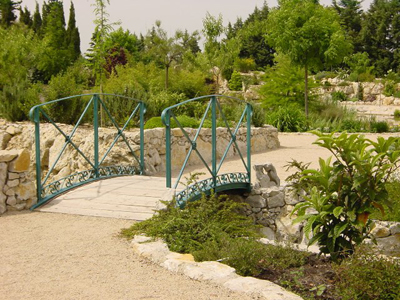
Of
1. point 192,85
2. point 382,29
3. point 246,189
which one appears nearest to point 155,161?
point 246,189

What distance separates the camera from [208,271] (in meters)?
3.86

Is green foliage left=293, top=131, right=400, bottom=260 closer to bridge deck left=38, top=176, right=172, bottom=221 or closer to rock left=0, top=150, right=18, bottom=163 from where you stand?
bridge deck left=38, top=176, right=172, bottom=221

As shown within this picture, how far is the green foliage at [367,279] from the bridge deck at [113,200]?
8.27ft

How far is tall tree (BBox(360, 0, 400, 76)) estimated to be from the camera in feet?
129

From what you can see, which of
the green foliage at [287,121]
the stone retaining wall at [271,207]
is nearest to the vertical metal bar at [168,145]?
the stone retaining wall at [271,207]

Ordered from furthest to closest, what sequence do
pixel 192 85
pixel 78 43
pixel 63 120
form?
1. pixel 78 43
2. pixel 192 85
3. pixel 63 120

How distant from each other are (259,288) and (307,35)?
15963mm

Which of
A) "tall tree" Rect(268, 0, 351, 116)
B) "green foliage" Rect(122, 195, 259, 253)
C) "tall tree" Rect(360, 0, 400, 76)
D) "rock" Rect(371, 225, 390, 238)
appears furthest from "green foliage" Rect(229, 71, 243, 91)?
"green foliage" Rect(122, 195, 259, 253)

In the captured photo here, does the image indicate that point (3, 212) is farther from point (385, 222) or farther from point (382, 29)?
point (382, 29)

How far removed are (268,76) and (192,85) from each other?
3.49 metres

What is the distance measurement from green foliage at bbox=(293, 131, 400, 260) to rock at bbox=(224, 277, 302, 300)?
1.96ft

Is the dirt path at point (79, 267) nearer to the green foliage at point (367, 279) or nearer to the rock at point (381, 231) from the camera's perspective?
the green foliage at point (367, 279)

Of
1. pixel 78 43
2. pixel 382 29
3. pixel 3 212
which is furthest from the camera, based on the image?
pixel 382 29

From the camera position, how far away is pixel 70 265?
4.22 m
